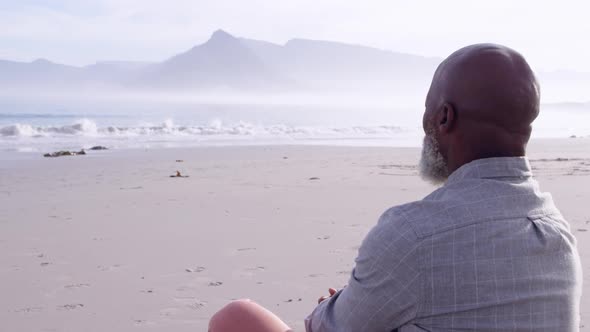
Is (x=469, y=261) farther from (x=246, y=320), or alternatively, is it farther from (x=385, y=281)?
(x=246, y=320)

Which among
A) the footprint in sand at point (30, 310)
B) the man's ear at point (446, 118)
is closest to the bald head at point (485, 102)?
the man's ear at point (446, 118)

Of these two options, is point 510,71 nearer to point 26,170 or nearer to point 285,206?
point 285,206

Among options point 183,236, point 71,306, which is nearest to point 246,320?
point 71,306

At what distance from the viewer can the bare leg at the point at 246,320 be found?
196 centimetres

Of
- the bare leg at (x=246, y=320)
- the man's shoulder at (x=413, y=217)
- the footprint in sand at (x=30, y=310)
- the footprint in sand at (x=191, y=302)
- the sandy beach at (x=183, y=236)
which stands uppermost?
the man's shoulder at (x=413, y=217)

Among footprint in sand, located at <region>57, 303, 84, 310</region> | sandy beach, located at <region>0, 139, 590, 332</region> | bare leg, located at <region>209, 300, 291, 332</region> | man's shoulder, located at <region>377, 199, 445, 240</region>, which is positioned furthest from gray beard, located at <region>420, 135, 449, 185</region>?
footprint in sand, located at <region>57, 303, 84, 310</region>

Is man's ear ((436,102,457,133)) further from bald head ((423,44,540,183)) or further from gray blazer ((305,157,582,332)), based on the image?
gray blazer ((305,157,582,332))

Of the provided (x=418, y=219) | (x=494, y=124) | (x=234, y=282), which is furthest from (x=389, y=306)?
(x=234, y=282)

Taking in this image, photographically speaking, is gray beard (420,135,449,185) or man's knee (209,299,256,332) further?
man's knee (209,299,256,332)

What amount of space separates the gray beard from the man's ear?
83 millimetres

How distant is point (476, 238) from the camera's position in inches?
58.2

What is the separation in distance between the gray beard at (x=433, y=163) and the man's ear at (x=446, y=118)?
0.08 m

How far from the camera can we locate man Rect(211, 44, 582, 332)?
1.47 metres

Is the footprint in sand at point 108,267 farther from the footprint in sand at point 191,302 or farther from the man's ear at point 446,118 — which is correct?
the man's ear at point 446,118
